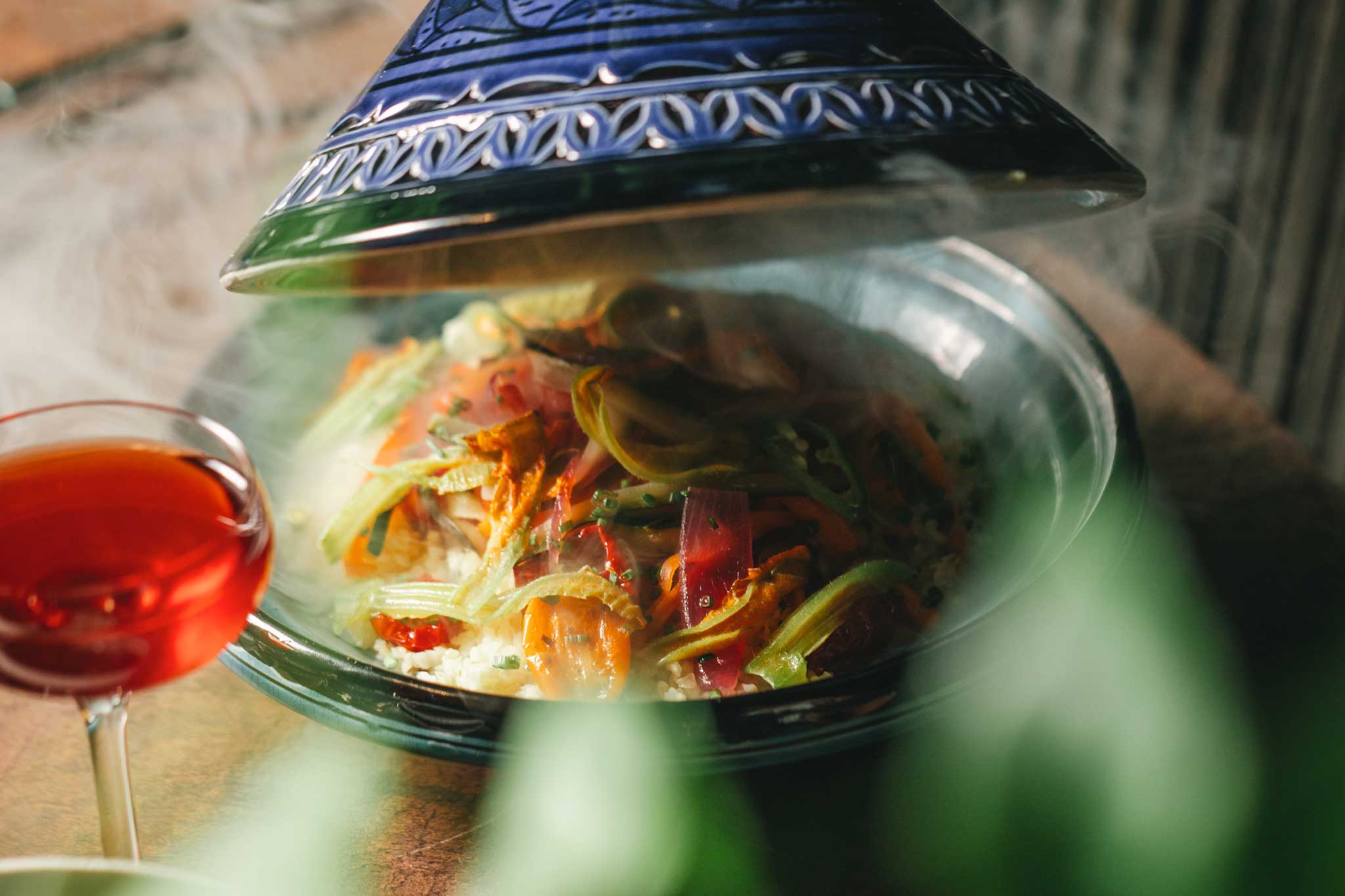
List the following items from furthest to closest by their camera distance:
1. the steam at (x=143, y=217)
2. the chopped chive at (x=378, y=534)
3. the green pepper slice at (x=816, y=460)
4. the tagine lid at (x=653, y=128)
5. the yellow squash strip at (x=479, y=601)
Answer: the steam at (x=143, y=217) < the chopped chive at (x=378, y=534) < the green pepper slice at (x=816, y=460) < the yellow squash strip at (x=479, y=601) < the tagine lid at (x=653, y=128)

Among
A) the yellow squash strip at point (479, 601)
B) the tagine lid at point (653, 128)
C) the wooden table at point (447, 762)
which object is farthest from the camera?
the yellow squash strip at point (479, 601)

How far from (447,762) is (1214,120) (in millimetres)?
2909

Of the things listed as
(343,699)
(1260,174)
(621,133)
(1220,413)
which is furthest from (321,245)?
(1260,174)

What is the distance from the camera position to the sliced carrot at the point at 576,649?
1.05m

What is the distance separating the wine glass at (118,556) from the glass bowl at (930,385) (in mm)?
108

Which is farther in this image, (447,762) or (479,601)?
(479,601)

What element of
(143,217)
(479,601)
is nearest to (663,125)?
(479,601)

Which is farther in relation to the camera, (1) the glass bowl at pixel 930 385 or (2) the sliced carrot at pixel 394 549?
(2) the sliced carrot at pixel 394 549

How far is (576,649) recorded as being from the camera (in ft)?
3.53

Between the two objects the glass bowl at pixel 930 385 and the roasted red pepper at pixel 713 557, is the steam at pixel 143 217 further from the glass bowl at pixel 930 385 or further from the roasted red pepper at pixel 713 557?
the roasted red pepper at pixel 713 557

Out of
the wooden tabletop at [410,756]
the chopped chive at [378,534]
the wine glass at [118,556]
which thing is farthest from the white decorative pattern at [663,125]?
the wooden tabletop at [410,756]

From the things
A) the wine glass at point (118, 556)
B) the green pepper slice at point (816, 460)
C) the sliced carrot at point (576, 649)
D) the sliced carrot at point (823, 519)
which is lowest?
the sliced carrot at point (576, 649)

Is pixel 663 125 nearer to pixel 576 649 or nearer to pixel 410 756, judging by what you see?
pixel 576 649

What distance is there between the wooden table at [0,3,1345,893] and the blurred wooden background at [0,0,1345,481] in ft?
2.92
